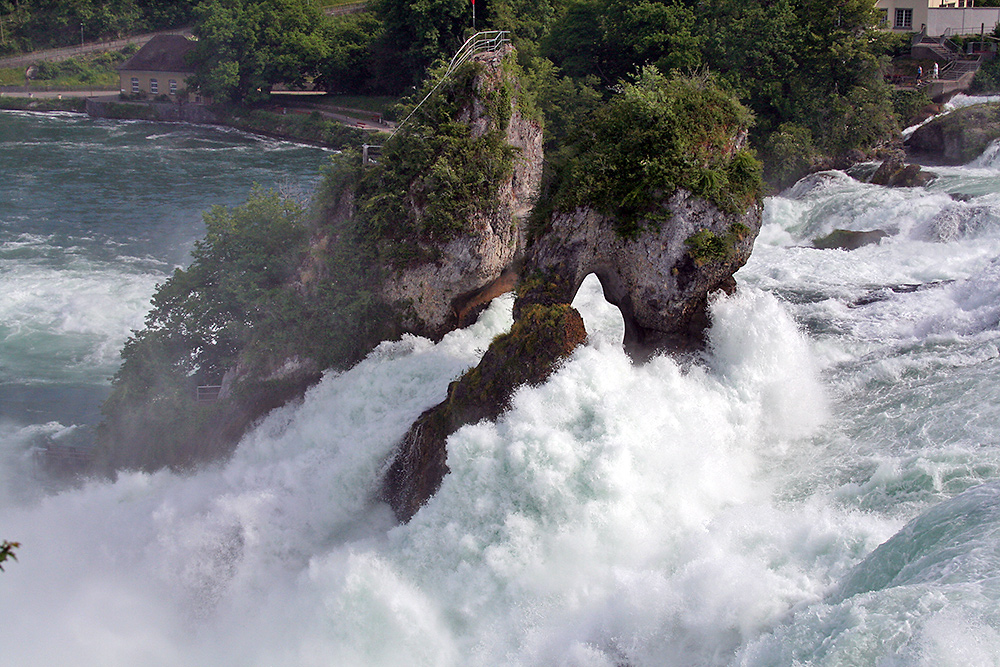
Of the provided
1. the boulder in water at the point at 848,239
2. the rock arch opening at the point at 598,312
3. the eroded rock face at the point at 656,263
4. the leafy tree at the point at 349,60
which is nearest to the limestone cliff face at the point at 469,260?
the rock arch opening at the point at 598,312

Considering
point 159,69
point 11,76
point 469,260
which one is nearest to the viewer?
point 469,260

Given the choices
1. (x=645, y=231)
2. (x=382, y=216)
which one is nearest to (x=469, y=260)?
(x=382, y=216)

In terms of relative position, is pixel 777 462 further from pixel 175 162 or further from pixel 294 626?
pixel 175 162

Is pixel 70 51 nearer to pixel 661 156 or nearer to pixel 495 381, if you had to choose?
pixel 661 156

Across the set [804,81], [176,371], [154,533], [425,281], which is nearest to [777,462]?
[425,281]

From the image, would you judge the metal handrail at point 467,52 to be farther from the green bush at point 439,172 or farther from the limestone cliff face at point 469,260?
the limestone cliff face at point 469,260

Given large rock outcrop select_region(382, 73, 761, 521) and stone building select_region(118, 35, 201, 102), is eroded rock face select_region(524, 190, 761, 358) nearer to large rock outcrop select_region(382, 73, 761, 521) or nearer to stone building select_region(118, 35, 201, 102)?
large rock outcrop select_region(382, 73, 761, 521)
